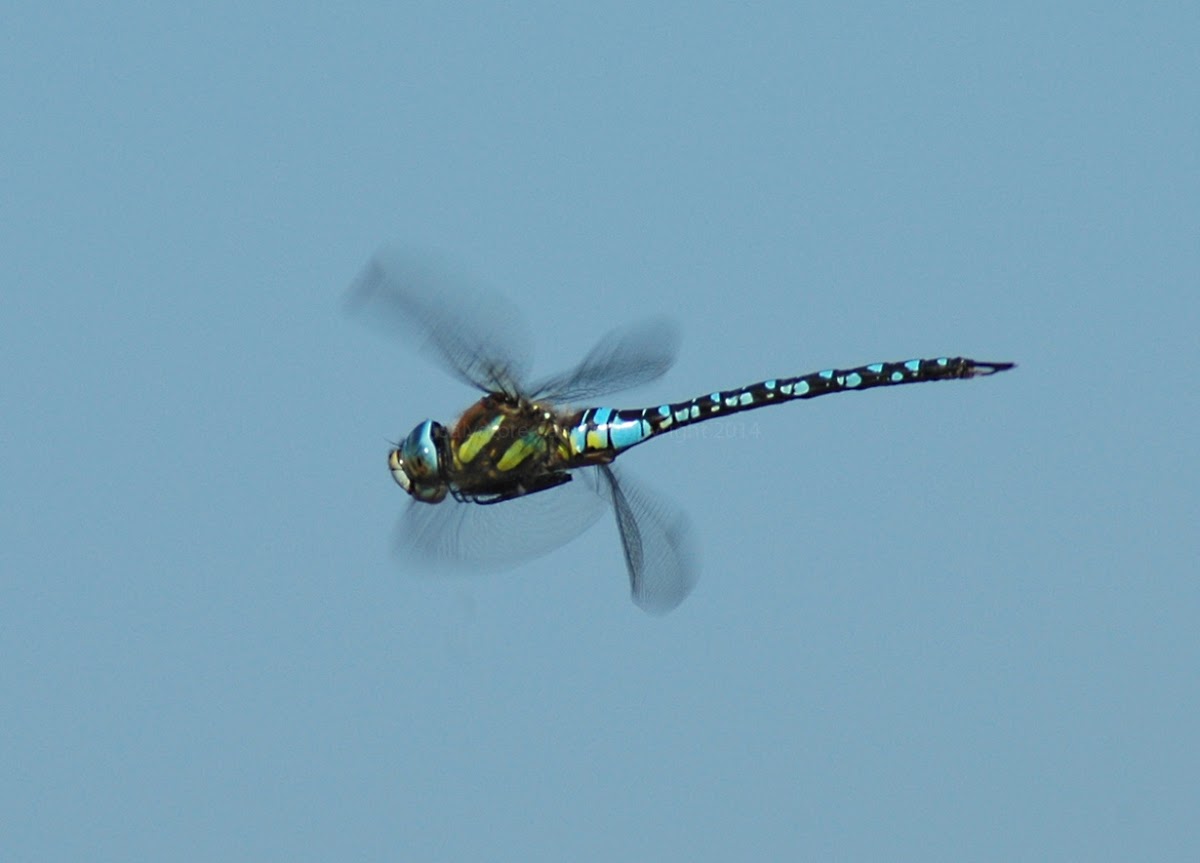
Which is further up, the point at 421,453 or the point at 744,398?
the point at 744,398

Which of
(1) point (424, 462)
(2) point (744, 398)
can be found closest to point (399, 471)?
(1) point (424, 462)

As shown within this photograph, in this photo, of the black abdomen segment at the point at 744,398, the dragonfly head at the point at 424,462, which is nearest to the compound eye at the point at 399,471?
the dragonfly head at the point at 424,462

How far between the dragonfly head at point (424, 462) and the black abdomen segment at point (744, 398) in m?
0.68

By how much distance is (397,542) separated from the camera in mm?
10047

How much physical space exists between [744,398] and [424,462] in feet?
5.56

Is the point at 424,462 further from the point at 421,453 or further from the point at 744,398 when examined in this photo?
the point at 744,398

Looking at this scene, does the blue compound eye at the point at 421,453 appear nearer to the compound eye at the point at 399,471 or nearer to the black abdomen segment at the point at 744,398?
the compound eye at the point at 399,471

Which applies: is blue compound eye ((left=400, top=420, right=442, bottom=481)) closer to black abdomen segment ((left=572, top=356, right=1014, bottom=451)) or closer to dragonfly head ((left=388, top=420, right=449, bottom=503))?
dragonfly head ((left=388, top=420, right=449, bottom=503))

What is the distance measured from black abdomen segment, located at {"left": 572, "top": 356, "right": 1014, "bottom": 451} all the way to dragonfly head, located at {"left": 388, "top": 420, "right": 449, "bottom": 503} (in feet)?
2.22

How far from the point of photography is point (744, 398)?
10391mm

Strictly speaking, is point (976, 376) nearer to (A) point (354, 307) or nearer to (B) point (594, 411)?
(B) point (594, 411)

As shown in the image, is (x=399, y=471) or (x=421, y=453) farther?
(x=399, y=471)

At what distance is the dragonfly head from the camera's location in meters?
9.89

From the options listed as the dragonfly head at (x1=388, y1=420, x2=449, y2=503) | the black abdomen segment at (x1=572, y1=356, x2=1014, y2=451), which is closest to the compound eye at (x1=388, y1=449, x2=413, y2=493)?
the dragonfly head at (x1=388, y1=420, x2=449, y2=503)
